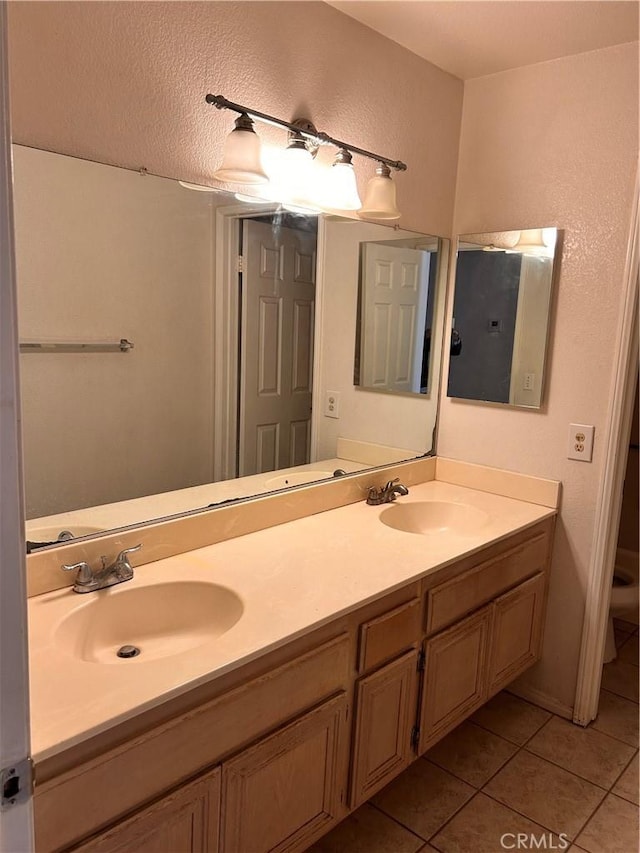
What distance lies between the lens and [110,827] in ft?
3.58

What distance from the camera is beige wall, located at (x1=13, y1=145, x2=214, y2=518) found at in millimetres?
1438

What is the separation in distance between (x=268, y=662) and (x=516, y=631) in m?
1.25

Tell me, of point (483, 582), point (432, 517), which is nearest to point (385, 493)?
point (432, 517)

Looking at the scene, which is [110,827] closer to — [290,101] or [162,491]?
[162,491]

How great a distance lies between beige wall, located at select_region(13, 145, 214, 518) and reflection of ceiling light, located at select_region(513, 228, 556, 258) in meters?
1.24

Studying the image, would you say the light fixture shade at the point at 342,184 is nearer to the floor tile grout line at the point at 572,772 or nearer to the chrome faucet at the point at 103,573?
the chrome faucet at the point at 103,573

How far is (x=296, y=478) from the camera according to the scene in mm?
2139

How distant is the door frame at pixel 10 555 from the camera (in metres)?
0.53

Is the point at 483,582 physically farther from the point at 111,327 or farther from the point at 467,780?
the point at 111,327

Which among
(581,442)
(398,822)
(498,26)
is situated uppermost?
(498,26)

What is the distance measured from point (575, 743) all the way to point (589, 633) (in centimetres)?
40

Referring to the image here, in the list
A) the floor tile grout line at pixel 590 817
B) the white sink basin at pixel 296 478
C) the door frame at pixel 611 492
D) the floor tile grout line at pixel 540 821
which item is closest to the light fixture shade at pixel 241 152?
the white sink basin at pixel 296 478

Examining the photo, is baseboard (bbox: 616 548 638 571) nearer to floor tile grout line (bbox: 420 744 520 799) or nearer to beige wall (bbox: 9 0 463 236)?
floor tile grout line (bbox: 420 744 520 799)

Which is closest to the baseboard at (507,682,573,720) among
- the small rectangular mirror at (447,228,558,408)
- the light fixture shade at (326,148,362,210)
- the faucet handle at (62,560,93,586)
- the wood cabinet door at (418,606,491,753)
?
the wood cabinet door at (418,606,491,753)
